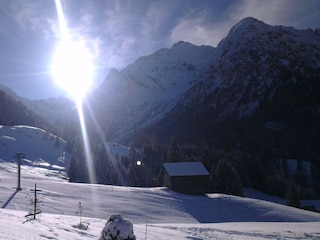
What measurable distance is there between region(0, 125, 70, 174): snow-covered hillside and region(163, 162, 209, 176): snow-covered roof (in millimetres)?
50510

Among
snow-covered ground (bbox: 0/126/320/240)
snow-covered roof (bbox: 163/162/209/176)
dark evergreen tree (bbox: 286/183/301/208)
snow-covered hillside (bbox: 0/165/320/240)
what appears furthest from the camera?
dark evergreen tree (bbox: 286/183/301/208)

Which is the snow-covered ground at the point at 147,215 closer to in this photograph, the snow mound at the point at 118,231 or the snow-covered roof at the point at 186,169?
the snow mound at the point at 118,231

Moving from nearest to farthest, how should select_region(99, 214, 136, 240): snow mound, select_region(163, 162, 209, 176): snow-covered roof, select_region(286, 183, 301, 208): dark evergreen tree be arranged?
select_region(99, 214, 136, 240): snow mound → select_region(163, 162, 209, 176): snow-covered roof → select_region(286, 183, 301, 208): dark evergreen tree

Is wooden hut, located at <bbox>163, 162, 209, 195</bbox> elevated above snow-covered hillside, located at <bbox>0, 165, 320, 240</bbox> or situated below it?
above

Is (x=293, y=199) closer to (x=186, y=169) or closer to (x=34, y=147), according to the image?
(x=186, y=169)

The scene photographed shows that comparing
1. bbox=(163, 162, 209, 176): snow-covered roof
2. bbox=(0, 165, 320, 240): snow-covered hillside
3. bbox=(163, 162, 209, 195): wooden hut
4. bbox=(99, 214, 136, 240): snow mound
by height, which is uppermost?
bbox=(163, 162, 209, 176): snow-covered roof

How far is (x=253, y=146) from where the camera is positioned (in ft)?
592

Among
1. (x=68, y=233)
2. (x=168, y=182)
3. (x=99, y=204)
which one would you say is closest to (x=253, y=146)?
(x=168, y=182)

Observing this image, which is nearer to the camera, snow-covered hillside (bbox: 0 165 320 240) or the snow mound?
the snow mound

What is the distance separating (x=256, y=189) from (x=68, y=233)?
9549 centimetres

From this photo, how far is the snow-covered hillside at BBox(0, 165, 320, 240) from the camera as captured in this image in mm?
15383

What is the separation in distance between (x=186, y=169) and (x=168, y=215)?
25970 millimetres

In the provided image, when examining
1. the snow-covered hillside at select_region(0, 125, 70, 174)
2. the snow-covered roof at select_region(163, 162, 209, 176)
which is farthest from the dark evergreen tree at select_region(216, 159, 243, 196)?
the snow-covered hillside at select_region(0, 125, 70, 174)

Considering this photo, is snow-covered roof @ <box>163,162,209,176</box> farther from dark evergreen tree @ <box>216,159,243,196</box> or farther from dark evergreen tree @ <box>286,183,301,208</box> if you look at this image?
dark evergreen tree @ <box>286,183,301,208</box>
